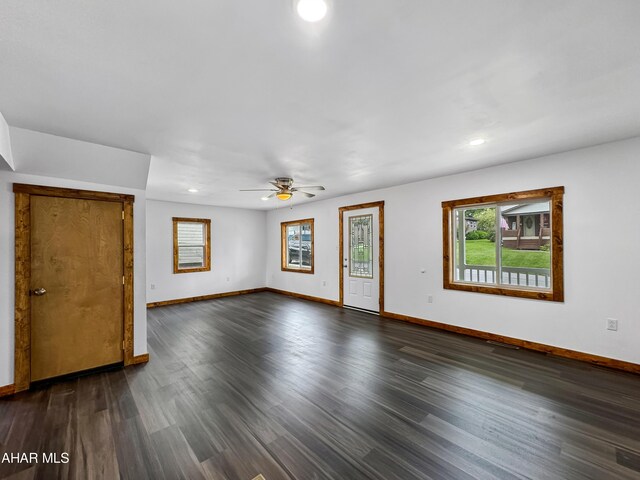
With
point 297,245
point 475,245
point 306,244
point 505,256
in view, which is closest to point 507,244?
point 505,256

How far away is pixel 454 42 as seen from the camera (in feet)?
4.99

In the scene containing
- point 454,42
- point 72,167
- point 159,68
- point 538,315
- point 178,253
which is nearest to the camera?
point 454,42

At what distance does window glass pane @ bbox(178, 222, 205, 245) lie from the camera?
691 cm

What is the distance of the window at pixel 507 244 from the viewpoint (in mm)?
3551

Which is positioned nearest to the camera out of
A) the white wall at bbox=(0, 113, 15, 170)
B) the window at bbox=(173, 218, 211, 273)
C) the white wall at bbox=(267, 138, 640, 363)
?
the white wall at bbox=(0, 113, 15, 170)

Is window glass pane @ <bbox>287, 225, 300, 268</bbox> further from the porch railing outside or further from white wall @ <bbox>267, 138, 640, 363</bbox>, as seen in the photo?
the porch railing outside

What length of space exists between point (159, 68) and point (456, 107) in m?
2.21

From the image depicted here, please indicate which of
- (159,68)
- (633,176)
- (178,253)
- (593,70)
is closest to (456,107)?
(593,70)

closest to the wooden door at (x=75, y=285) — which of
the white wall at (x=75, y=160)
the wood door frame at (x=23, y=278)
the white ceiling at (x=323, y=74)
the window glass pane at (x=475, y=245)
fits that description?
the wood door frame at (x=23, y=278)

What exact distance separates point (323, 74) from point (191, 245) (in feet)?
21.0

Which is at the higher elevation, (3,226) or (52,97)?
(52,97)

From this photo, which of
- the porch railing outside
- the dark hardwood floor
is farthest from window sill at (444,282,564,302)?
the dark hardwood floor

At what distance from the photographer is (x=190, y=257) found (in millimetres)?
7039

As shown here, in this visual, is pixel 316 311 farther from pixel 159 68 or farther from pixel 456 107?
pixel 159 68
